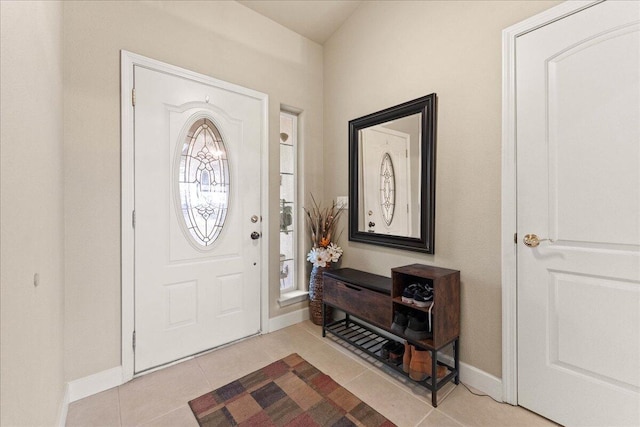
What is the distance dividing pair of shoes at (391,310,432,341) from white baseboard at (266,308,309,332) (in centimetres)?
118

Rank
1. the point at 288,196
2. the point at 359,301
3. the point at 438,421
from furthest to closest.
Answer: the point at 288,196 < the point at 359,301 < the point at 438,421

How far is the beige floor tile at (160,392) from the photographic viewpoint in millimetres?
1604

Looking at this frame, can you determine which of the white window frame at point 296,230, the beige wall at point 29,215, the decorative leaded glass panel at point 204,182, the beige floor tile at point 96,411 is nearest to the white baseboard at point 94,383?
the beige floor tile at point 96,411

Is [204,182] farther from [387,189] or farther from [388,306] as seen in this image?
[388,306]

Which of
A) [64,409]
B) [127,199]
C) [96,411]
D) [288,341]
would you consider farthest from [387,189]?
[64,409]

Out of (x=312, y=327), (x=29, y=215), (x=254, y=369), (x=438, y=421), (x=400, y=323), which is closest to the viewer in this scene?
(x=29, y=215)

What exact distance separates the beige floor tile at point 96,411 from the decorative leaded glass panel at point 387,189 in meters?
2.17

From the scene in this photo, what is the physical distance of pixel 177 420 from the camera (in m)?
1.55

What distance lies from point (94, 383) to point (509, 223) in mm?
2721

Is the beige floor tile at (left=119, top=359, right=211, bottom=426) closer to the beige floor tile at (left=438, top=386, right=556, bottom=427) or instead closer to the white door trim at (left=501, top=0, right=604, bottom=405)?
the beige floor tile at (left=438, top=386, right=556, bottom=427)

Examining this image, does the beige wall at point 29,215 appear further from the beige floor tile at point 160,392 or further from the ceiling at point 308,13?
the ceiling at point 308,13

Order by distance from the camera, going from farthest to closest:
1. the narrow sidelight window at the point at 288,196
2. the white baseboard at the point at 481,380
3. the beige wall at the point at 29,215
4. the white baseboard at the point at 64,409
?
the narrow sidelight window at the point at 288,196, the white baseboard at the point at 481,380, the white baseboard at the point at 64,409, the beige wall at the point at 29,215

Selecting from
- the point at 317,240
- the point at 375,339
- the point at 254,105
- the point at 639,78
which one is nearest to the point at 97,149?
the point at 254,105

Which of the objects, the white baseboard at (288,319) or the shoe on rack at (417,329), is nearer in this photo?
the shoe on rack at (417,329)
